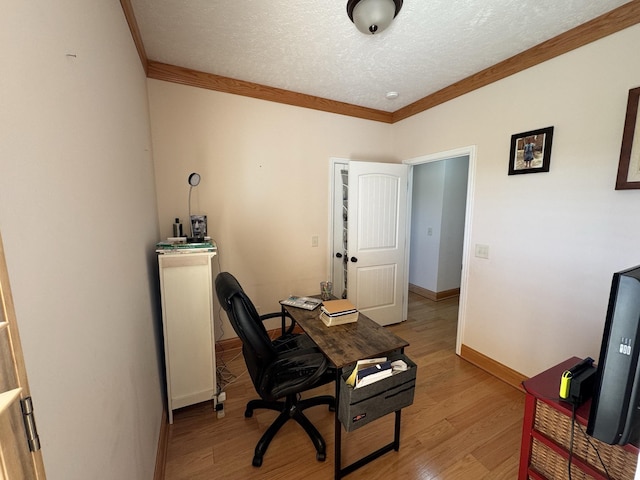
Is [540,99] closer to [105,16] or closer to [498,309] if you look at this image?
[498,309]

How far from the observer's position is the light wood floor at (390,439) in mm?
1470

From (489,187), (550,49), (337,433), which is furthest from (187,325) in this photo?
(550,49)

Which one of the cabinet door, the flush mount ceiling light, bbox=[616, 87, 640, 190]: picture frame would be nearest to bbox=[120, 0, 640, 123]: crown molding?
bbox=[616, 87, 640, 190]: picture frame

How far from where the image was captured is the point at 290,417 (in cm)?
168

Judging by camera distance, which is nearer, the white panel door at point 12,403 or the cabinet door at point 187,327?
the white panel door at point 12,403

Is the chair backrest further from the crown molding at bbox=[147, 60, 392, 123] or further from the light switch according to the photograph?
the light switch

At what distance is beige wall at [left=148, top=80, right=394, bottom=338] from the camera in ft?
7.47

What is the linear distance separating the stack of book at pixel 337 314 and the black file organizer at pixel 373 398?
1.23 ft

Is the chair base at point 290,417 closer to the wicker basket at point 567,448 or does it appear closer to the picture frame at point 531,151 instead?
the wicker basket at point 567,448

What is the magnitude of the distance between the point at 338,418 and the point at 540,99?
2.57 m

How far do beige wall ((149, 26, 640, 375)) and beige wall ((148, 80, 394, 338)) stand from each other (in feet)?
0.04

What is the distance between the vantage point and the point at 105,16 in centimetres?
106

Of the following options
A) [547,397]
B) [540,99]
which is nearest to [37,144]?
[547,397]

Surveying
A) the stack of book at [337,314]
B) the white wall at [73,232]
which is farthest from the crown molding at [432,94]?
the stack of book at [337,314]
